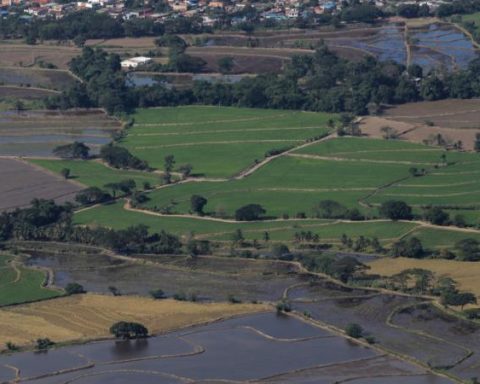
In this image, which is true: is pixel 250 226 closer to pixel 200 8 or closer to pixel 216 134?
pixel 216 134

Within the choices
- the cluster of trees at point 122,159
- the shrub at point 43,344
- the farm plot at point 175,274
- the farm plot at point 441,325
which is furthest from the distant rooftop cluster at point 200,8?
the shrub at point 43,344

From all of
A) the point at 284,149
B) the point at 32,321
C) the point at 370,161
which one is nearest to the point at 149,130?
the point at 284,149

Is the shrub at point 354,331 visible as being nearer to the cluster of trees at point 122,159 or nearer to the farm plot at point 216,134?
the farm plot at point 216,134

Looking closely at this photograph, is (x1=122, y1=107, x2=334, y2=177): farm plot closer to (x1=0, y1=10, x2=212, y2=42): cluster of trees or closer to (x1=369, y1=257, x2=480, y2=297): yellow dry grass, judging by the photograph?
(x1=369, y1=257, x2=480, y2=297): yellow dry grass

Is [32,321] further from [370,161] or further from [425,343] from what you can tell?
[370,161]

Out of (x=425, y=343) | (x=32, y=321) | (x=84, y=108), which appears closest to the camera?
(x=425, y=343)

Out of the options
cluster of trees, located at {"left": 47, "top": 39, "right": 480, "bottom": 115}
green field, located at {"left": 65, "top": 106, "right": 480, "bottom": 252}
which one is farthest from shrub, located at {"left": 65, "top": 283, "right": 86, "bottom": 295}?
cluster of trees, located at {"left": 47, "top": 39, "right": 480, "bottom": 115}

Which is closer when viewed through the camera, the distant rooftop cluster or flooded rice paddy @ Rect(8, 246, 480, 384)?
flooded rice paddy @ Rect(8, 246, 480, 384)
